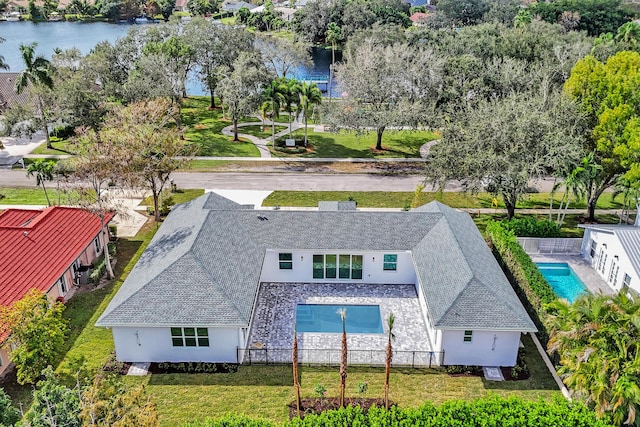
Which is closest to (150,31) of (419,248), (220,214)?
(220,214)

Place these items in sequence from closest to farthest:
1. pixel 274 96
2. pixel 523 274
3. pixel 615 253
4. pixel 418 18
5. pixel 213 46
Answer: pixel 523 274, pixel 615 253, pixel 274 96, pixel 213 46, pixel 418 18

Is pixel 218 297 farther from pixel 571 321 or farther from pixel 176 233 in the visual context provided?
pixel 571 321

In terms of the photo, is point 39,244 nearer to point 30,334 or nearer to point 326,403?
point 30,334

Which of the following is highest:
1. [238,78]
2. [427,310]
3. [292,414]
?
[238,78]

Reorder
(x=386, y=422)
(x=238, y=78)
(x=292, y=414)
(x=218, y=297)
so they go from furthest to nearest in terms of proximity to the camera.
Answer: (x=238, y=78) → (x=218, y=297) → (x=292, y=414) → (x=386, y=422)

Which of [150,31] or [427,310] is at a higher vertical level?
[150,31]

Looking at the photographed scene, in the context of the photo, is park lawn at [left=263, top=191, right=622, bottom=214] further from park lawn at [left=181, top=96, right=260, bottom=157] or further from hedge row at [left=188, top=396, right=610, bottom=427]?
hedge row at [left=188, top=396, right=610, bottom=427]

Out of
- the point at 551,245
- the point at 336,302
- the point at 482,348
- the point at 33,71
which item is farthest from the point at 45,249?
the point at 551,245
